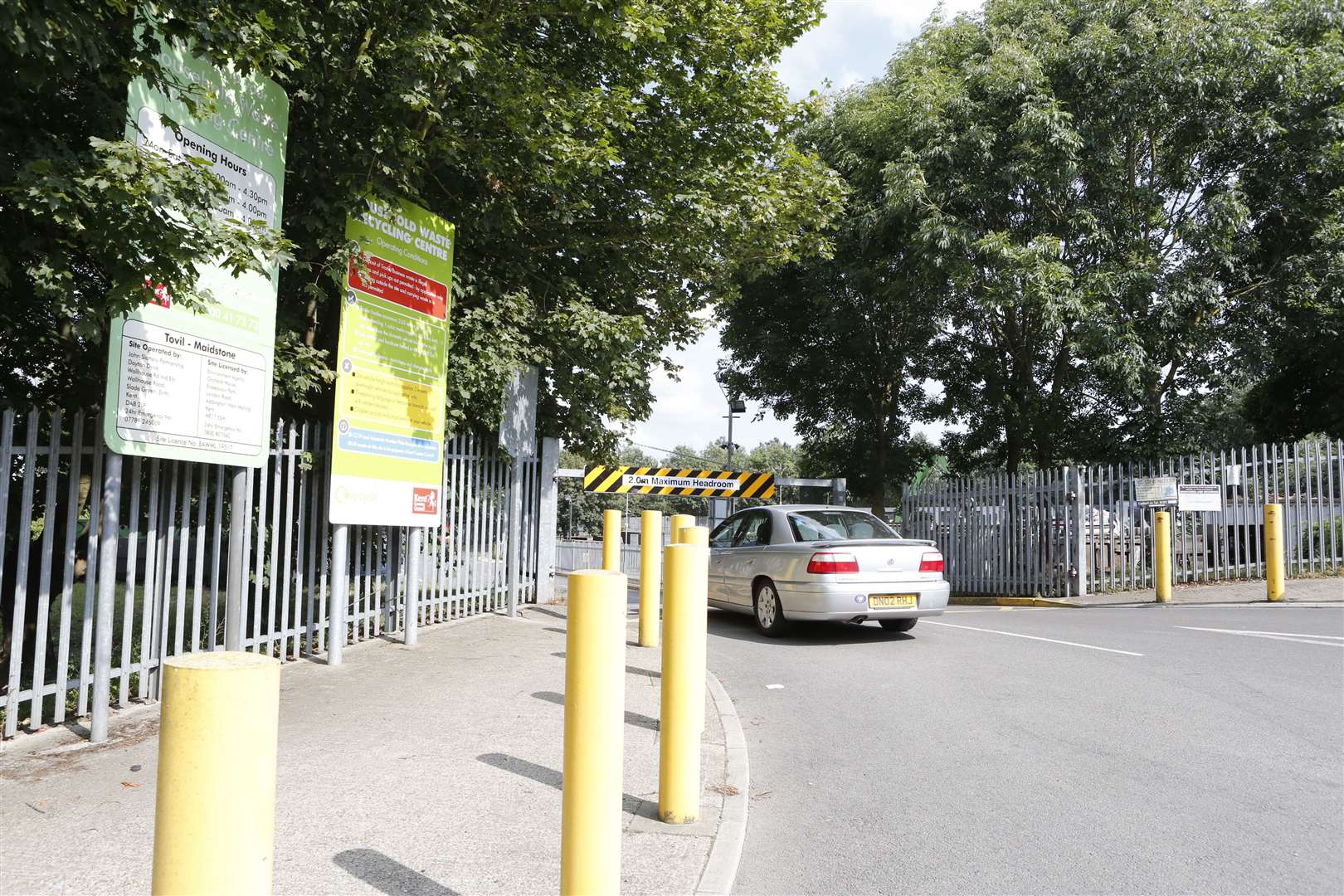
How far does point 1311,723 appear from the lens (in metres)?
5.57

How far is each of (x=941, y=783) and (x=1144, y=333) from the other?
1476 cm

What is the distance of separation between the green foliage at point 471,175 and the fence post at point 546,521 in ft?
1.87

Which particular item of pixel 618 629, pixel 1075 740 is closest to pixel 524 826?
pixel 618 629

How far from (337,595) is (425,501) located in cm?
134

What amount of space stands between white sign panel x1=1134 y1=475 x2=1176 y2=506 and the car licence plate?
7.31 meters

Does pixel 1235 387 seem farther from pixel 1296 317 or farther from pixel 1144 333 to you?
pixel 1144 333

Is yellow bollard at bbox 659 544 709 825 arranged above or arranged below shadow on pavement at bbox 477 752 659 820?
above

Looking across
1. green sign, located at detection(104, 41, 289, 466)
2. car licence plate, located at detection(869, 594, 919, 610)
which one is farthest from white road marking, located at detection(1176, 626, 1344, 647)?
green sign, located at detection(104, 41, 289, 466)

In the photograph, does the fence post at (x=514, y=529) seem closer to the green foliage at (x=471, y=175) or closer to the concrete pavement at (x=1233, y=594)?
the green foliage at (x=471, y=175)

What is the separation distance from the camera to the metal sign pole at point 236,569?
6156 mm

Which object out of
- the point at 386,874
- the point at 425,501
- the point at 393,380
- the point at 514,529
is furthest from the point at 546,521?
the point at 386,874

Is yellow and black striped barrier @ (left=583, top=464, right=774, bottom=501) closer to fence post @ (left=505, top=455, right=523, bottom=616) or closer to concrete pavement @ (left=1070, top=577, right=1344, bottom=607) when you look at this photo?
fence post @ (left=505, top=455, right=523, bottom=616)

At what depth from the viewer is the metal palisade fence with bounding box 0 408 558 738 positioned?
5.28m

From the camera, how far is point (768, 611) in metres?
10.0
